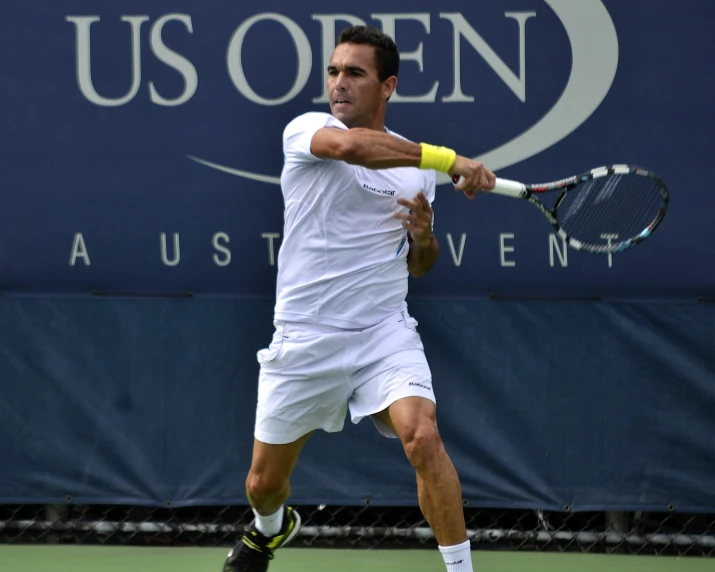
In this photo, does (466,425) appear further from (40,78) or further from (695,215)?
(40,78)

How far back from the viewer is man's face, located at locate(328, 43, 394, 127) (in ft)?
12.3

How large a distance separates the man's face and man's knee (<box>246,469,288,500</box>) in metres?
1.10

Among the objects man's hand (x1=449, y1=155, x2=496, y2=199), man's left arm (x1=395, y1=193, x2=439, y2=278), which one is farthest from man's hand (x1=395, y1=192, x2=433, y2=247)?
man's hand (x1=449, y1=155, x2=496, y2=199)

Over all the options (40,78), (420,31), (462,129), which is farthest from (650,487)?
(40,78)

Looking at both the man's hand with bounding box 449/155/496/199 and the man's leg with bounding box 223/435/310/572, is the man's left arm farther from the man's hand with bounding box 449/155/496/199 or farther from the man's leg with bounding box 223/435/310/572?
the man's leg with bounding box 223/435/310/572

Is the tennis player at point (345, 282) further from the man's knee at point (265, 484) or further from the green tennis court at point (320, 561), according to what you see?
the green tennis court at point (320, 561)

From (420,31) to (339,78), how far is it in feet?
3.47

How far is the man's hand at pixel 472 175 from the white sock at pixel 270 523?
134 centimetres

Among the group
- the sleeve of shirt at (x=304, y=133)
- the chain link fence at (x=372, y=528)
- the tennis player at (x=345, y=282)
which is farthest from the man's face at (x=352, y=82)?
the chain link fence at (x=372, y=528)

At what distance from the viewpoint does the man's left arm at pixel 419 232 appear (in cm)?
362

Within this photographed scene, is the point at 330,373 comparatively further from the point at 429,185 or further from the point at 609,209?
the point at 609,209

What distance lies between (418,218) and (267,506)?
3.50 feet

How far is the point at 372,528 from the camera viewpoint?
4879 mm

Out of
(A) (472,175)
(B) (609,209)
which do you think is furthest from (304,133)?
(B) (609,209)
